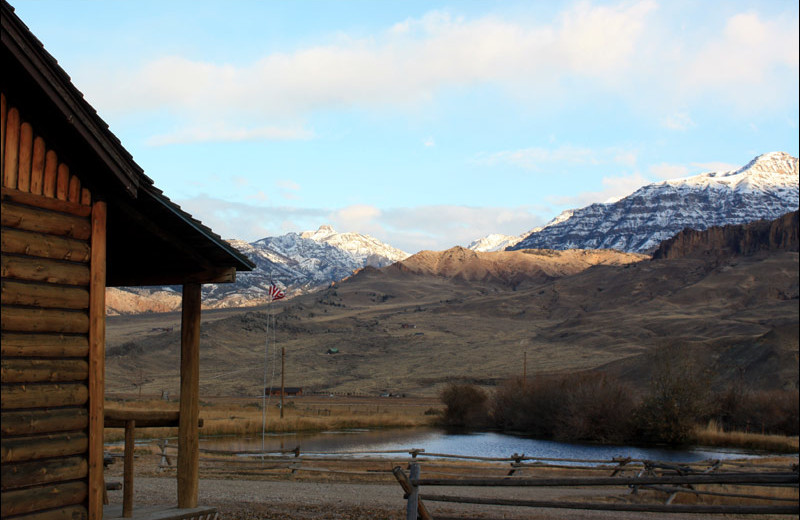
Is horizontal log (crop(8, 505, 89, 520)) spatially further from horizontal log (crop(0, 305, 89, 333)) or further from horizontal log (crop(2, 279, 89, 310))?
horizontal log (crop(2, 279, 89, 310))

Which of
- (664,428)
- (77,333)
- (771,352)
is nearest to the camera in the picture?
(77,333)

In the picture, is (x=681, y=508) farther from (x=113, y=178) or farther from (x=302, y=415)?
(x=302, y=415)

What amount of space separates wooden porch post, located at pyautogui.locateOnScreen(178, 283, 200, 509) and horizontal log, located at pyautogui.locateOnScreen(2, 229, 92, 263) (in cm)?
193

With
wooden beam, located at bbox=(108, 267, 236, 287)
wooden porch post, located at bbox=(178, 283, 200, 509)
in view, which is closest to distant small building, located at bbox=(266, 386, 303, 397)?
wooden beam, located at bbox=(108, 267, 236, 287)

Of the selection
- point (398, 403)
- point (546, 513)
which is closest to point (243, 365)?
point (398, 403)

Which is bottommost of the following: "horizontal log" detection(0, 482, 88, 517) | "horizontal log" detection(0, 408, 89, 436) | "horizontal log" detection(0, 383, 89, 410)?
"horizontal log" detection(0, 482, 88, 517)

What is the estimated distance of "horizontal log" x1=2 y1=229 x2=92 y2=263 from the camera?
23.6 feet

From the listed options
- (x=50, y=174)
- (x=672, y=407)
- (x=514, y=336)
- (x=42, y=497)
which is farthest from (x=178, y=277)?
(x=514, y=336)

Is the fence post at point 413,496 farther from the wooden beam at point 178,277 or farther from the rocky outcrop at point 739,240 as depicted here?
the rocky outcrop at point 739,240

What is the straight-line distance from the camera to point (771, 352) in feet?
225

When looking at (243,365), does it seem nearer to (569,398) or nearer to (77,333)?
(569,398)

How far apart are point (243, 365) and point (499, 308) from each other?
203ft

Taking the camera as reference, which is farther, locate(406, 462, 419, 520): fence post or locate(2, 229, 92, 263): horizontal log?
locate(406, 462, 419, 520): fence post

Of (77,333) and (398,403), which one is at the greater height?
(77,333)
